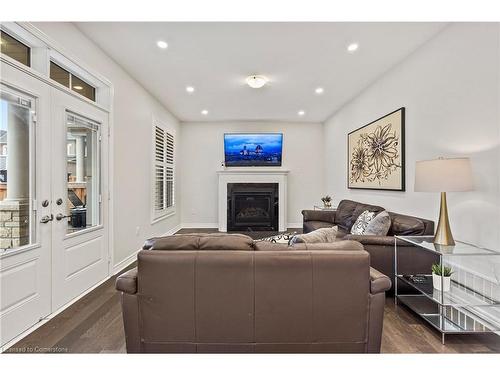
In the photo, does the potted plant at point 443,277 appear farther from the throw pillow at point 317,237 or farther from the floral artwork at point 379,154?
the floral artwork at point 379,154

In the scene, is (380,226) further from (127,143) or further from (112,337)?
(127,143)

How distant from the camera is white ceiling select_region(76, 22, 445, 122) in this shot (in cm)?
264

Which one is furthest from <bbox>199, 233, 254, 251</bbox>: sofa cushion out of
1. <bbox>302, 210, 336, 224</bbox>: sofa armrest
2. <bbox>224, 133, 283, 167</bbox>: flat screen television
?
<bbox>224, 133, 283, 167</bbox>: flat screen television

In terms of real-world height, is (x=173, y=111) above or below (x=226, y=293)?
above

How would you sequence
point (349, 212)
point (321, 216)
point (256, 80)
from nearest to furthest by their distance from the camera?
point (256, 80) < point (349, 212) < point (321, 216)

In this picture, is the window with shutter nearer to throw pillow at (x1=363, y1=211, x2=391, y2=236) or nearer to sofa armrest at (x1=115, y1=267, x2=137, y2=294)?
sofa armrest at (x1=115, y1=267, x2=137, y2=294)

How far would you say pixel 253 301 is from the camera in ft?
5.40

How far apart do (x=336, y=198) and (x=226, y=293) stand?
4.83 m

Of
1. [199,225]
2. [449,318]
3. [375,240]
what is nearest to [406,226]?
[375,240]

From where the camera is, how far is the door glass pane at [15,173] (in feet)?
6.63

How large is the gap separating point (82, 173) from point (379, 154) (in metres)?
4.08
